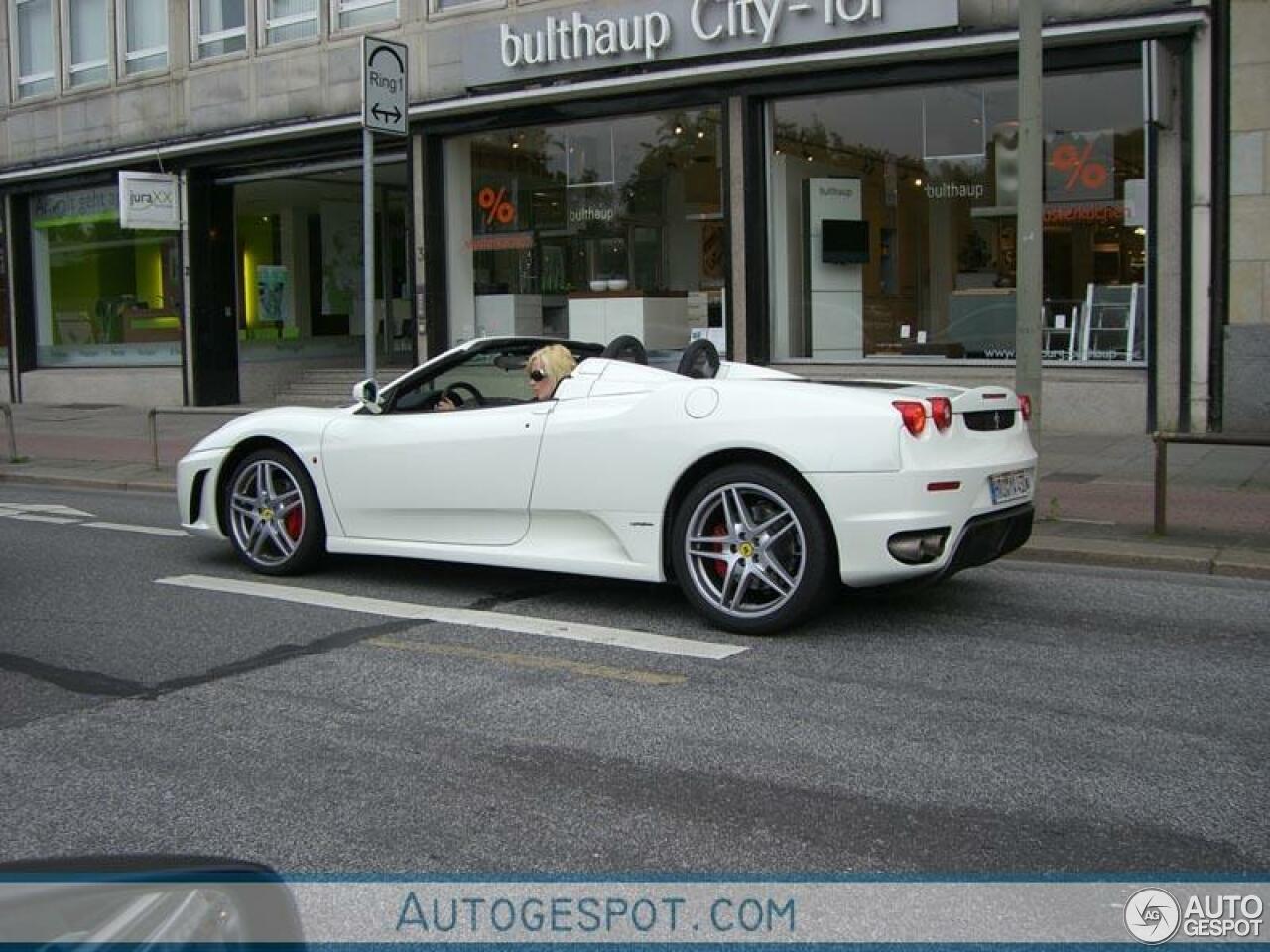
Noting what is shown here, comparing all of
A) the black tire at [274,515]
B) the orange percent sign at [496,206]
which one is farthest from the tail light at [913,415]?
the orange percent sign at [496,206]

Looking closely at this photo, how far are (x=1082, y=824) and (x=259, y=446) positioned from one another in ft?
18.1

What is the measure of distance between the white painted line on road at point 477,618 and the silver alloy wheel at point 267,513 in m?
0.23

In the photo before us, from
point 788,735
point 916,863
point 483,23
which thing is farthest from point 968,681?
point 483,23

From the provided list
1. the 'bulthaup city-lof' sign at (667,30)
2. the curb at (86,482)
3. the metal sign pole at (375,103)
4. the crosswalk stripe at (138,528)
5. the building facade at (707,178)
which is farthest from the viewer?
the 'bulthaup city-lof' sign at (667,30)

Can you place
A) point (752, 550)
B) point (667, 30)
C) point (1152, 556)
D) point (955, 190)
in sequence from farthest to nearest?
point (667, 30), point (955, 190), point (1152, 556), point (752, 550)

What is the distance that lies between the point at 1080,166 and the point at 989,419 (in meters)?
8.90

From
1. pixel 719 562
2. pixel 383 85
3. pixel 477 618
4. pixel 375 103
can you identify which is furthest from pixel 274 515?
pixel 383 85

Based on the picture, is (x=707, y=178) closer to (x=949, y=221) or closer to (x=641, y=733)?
(x=949, y=221)

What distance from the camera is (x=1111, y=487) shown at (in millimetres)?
10523

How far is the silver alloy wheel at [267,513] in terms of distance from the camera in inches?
309

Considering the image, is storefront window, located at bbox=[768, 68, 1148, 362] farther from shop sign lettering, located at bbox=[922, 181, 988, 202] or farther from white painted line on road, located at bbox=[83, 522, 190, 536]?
white painted line on road, located at bbox=[83, 522, 190, 536]

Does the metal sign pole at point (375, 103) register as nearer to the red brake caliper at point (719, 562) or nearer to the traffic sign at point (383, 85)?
the traffic sign at point (383, 85)

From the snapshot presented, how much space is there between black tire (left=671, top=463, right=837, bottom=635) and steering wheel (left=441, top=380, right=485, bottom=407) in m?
1.77

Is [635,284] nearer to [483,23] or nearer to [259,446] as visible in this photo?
[483,23]
